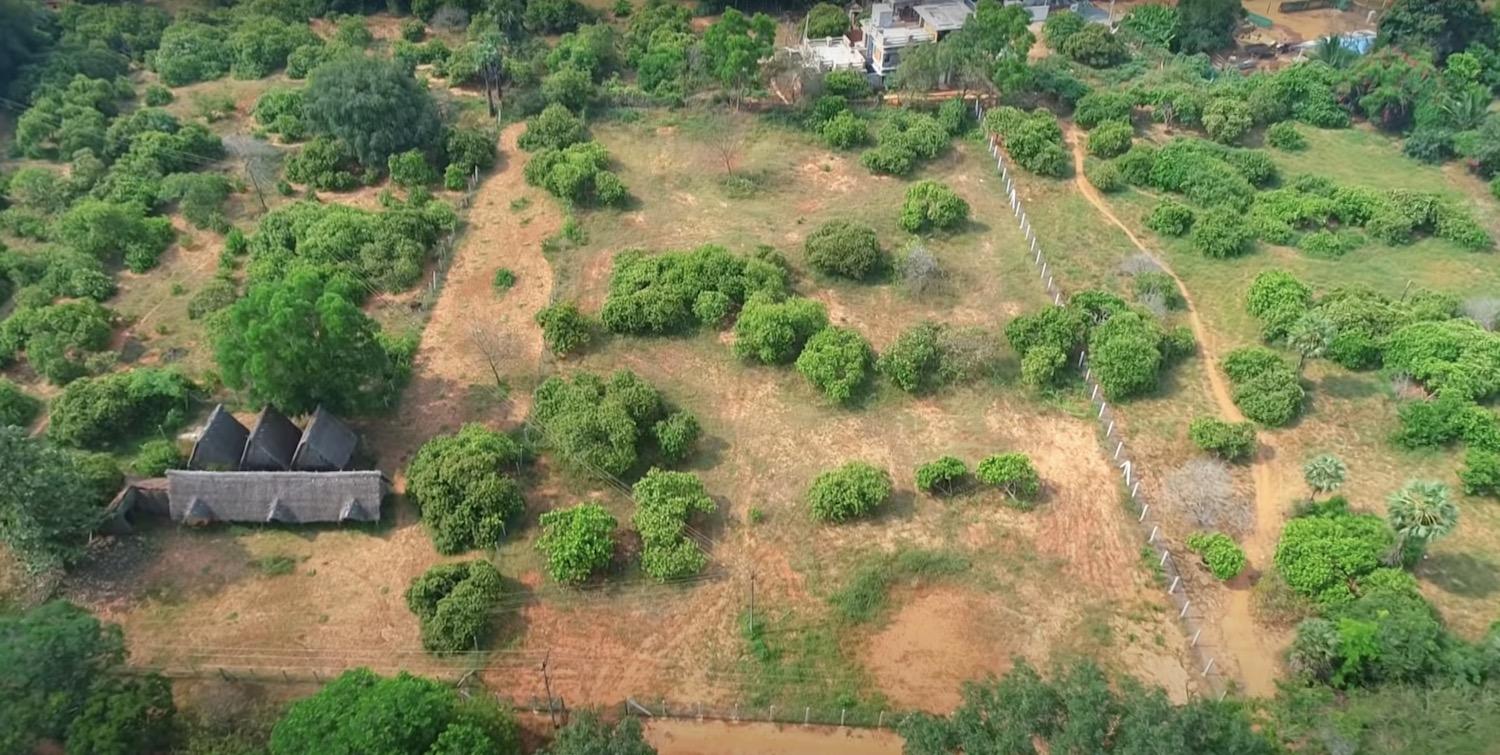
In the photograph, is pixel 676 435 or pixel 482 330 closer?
pixel 676 435

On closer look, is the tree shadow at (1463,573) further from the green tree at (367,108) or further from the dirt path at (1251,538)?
the green tree at (367,108)

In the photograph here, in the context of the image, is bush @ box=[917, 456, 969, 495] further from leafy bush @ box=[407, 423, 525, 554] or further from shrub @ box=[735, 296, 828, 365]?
leafy bush @ box=[407, 423, 525, 554]

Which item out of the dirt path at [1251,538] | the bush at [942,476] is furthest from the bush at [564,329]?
the dirt path at [1251,538]

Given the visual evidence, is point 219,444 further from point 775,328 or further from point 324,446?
point 775,328

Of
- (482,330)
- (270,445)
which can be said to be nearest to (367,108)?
(482,330)

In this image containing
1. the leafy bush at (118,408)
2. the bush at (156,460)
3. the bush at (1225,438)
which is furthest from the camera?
the bush at (1225,438)

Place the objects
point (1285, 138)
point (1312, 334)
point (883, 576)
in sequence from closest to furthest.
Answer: point (883, 576) → point (1312, 334) → point (1285, 138)

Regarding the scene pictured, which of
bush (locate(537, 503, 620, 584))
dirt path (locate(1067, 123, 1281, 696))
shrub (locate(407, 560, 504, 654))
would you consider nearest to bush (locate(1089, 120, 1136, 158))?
dirt path (locate(1067, 123, 1281, 696))

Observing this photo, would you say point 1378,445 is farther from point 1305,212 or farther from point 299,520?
point 299,520
